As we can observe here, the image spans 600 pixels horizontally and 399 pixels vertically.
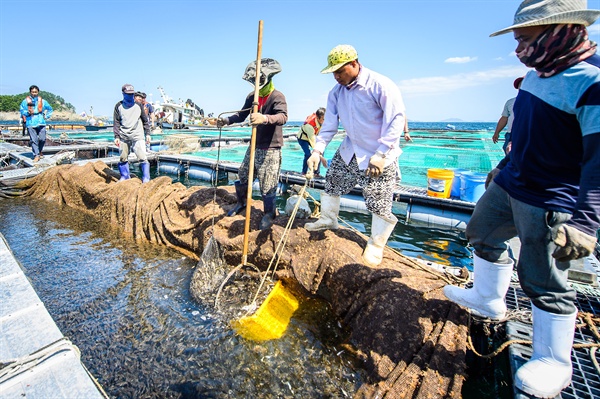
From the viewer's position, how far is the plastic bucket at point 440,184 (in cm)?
724

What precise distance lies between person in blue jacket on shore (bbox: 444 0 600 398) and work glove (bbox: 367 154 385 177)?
969mm

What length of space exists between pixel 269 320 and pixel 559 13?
285cm

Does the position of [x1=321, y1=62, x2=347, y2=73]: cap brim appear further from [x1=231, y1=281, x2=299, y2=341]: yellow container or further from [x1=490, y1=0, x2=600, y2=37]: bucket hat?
[x1=231, y1=281, x2=299, y2=341]: yellow container

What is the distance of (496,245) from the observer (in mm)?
2223

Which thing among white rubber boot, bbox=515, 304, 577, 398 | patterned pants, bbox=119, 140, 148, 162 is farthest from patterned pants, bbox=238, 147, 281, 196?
patterned pants, bbox=119, 140, 148, 162

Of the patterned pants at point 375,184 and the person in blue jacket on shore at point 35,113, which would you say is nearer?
the patterned pants at point 375,184

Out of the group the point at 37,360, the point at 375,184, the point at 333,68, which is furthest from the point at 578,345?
the point at 37,360

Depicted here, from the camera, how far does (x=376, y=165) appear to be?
281 centimetres

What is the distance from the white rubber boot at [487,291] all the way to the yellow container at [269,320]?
4.82 ft

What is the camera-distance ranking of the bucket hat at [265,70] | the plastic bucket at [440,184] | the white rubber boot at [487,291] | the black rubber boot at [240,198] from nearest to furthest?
the white rubber boot at [487,291] < the bucket hat at [265,70] < the black rubber boot at [240,198] < the plastic bucket at [440,184]

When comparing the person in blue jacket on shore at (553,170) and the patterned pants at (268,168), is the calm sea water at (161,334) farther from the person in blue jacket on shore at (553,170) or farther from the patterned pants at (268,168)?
the patterned pants at (268,168)

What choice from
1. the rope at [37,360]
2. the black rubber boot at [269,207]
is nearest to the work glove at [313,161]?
the black rubber boot at [269,207]

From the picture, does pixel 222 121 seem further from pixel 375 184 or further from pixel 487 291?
pixel 487 291

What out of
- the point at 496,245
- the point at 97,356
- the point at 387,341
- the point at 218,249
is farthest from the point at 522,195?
the point at 97,356
